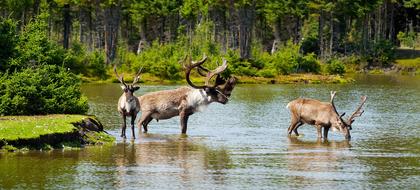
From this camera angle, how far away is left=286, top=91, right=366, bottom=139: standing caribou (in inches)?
1140

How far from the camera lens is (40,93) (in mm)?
28578

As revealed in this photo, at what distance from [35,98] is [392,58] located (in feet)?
287

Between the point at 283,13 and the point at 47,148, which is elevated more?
the point at 283,13

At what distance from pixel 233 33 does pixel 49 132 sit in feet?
279

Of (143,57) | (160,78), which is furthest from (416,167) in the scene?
(143,57)

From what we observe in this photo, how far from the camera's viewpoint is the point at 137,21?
110000 millimetres

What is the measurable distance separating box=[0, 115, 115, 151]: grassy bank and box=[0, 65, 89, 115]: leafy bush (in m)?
0.81

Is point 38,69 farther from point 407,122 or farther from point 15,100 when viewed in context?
point 407,122

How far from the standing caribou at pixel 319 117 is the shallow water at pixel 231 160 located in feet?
1.60

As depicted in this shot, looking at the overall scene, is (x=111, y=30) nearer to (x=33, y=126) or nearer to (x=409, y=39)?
(x=409, y=39)

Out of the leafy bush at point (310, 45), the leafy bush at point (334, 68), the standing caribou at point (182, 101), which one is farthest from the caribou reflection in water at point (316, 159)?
the leafy bush at point (310, 45)

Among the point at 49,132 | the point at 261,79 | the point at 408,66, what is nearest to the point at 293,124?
the point at 49,132

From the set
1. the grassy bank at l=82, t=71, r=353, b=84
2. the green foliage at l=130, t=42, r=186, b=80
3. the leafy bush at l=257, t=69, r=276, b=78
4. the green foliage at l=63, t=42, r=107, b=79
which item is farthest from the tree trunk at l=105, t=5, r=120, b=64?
the leafy bush at l=257, t=69, r=276, b=78

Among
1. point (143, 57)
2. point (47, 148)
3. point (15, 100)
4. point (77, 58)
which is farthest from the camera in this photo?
point (143, 57)
